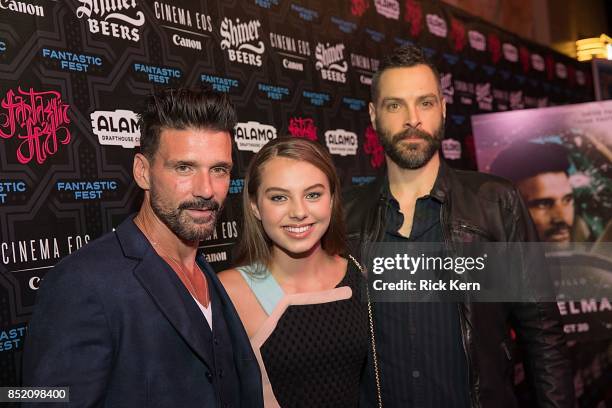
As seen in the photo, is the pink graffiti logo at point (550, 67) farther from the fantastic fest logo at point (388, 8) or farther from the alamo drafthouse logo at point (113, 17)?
the alamo drafthouse logo at point (113, 17)

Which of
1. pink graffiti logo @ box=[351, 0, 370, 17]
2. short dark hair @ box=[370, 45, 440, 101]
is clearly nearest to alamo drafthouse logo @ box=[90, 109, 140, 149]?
short dark hair @ box=[370, 45, 440, 101]

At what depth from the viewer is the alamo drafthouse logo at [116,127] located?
257 centimetres

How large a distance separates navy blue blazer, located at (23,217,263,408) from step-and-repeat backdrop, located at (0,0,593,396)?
0.58 meters

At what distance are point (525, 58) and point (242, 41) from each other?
4.25m

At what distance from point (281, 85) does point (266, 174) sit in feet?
4.68

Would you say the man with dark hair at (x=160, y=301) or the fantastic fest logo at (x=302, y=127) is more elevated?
the fantastic fest logo at (x=302, y=127)

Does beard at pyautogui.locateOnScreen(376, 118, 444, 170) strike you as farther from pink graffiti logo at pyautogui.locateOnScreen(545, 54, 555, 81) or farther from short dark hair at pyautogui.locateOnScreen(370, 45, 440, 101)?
pink graffiti logo at pyautogui.locateOnScreen(545, 54, 555, 81)

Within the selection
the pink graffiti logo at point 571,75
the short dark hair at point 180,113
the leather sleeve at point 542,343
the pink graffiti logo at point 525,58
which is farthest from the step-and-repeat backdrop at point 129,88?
the pink graffiti logo at point 571,75

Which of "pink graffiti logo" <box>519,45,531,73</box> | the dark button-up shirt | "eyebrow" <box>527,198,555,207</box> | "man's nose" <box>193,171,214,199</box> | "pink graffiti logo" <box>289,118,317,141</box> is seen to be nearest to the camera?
"man's nose" <box>193,171,214,199</box>

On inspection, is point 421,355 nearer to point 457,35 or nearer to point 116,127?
point 116,127

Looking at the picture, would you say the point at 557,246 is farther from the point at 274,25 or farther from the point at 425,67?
the point at 274,25

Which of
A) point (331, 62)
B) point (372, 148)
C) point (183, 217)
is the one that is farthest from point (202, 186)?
point (372, 148)

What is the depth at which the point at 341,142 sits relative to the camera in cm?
404

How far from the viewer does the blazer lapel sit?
→ 1817 millimetres
